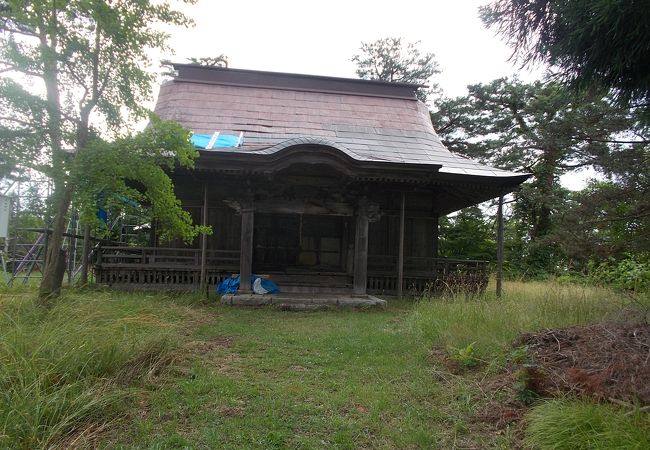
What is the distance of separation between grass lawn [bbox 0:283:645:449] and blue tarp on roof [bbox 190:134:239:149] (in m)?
4.98

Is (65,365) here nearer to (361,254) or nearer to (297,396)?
(297,396)

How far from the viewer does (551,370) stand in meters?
3.59

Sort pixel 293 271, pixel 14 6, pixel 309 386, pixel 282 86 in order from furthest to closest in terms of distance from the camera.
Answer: pixel 282 86 < pixel 293 271 < pixel 14 6 < pixel 309 386

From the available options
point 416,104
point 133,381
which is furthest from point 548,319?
point 416,104

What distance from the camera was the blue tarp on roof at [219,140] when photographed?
1011 cm

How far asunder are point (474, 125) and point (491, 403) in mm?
21841

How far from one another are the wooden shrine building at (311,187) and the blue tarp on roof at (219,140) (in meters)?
0.12

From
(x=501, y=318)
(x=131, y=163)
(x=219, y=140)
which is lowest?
(x=501, y=318)

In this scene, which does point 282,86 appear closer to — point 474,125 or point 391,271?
point 391,271

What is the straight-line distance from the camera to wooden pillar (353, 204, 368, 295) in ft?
32.7

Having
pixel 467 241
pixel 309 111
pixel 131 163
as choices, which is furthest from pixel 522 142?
pixel 131 163

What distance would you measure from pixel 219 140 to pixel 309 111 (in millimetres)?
3917

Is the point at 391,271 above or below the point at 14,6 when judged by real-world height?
below

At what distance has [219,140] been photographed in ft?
34.6
